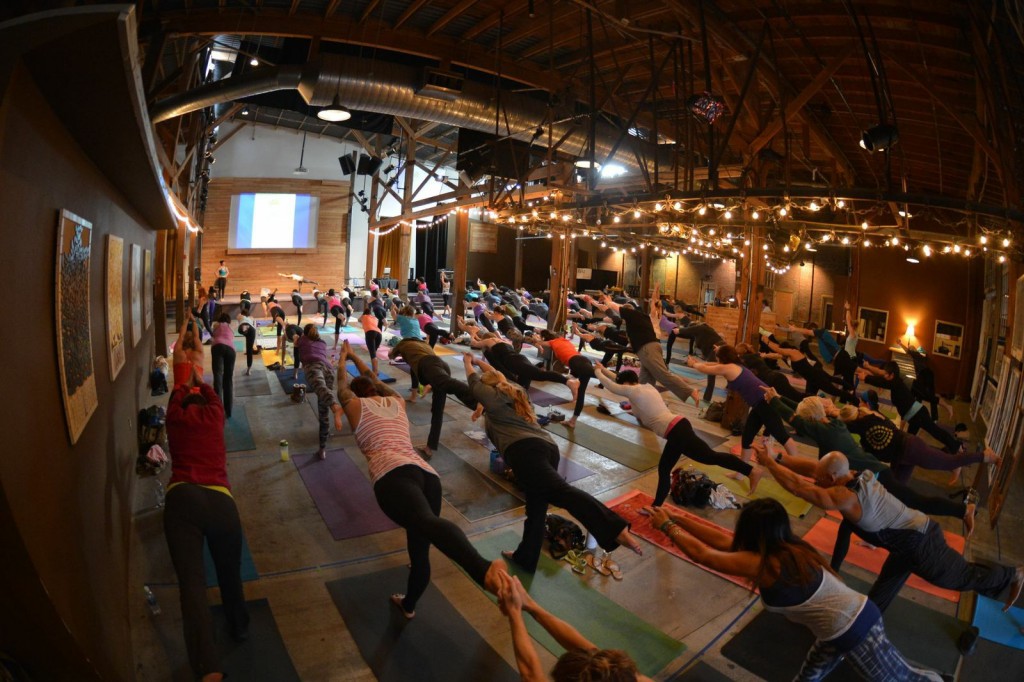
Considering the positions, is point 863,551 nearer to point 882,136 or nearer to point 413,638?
point 882,136

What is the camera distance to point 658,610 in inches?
149

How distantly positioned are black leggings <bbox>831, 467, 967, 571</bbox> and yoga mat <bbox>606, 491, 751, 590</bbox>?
2.86 ft

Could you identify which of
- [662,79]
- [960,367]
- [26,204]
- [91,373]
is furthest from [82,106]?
[960,367]

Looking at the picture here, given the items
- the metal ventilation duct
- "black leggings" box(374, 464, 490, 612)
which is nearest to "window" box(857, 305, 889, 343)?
the metal ventilation duct

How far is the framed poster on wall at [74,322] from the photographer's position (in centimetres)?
229

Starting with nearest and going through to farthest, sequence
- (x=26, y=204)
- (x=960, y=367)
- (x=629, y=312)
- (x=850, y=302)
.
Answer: (x=26, y=204), (x=629, y=312), (x=960, y=367), (x=850, y=302)

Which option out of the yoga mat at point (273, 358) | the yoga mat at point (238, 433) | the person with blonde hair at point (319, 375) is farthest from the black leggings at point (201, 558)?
the yoga mat at point (273, 358)

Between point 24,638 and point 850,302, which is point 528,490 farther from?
point 850,302

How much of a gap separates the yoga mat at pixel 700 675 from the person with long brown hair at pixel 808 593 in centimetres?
68

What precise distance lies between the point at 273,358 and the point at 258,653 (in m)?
9.23

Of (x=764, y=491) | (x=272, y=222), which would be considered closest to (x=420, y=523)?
(x=764, y=491)

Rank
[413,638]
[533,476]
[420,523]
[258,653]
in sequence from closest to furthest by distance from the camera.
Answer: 1. [420,523]
2. [258,653]
3. [413,638]
4. [533,476]

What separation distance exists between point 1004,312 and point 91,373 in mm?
12534

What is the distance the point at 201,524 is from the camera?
9.47 feet
